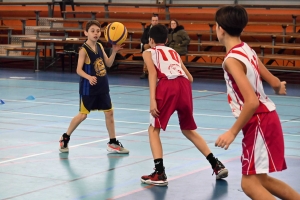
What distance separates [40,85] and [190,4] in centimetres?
728

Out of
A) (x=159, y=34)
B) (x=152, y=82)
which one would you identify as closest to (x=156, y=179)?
(x=152, y=82)

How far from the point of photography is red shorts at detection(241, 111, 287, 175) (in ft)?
13.7

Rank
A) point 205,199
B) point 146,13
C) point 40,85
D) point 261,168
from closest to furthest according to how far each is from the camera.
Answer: point 261,168, point 205,199, point 40,85, point 146,13

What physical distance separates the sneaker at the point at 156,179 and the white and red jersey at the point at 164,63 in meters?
0.99

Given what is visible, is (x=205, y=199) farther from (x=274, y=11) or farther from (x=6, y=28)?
(x=6, y=28)

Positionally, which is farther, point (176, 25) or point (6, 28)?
point (6, 28)

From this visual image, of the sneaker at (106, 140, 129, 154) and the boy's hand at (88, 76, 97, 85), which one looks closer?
the boy's hand at (88, 76, 97, 85)

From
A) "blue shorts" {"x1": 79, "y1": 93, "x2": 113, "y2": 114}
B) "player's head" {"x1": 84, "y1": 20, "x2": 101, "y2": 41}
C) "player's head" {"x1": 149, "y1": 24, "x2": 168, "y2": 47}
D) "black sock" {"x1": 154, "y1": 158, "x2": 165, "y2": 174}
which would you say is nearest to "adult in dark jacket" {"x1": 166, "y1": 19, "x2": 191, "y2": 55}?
"player's head" {"x1": 84, "y1": 20, "x2": 101, "y2": 41}

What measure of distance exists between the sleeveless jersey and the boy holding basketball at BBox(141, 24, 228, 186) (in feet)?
4.67

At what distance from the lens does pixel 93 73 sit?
25.3 ft

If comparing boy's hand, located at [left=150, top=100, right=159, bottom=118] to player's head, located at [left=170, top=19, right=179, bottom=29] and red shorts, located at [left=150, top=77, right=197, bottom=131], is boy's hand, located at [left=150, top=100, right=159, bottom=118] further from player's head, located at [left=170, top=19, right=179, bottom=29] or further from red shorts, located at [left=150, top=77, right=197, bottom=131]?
player's head, located at [left=170, top=19, right=179, bottom=29]

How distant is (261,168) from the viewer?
4168 millimetres

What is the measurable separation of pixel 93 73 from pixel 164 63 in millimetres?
1619

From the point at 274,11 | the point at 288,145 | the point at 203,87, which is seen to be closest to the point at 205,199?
the point at 288,145
